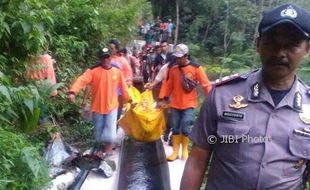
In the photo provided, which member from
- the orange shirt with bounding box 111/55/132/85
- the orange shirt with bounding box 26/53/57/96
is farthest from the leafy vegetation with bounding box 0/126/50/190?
the orange shirt with bounding box 111/55/132/85

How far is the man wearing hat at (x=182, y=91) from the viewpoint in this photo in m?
6.82

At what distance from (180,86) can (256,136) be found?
5.10 m

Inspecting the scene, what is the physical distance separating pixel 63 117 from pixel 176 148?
6.78 feet

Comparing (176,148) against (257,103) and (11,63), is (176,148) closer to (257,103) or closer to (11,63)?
(11,63)

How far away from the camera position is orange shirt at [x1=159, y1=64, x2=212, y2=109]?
6.81 meters

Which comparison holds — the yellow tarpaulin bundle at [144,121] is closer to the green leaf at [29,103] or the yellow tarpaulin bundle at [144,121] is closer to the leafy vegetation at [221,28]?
the green leaf at [29,103]

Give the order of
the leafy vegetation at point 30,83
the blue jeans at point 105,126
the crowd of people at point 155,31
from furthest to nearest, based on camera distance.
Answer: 1. the crowd of people at point 155,31
2. the blue jeans at point 105,126
3. the leafy vegetation at point 30,83

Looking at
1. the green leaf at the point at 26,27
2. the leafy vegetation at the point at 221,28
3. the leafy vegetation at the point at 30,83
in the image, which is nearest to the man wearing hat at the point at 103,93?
the leafy vegetation at the point at 30,83

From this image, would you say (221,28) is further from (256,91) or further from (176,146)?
(256,91)

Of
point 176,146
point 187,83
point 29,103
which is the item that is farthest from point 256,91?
point 176,146

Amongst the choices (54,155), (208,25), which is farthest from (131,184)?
(208,25)

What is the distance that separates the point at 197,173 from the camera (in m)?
2.10

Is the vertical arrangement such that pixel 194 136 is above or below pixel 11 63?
above

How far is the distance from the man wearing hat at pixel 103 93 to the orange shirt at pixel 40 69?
0.74 meters
